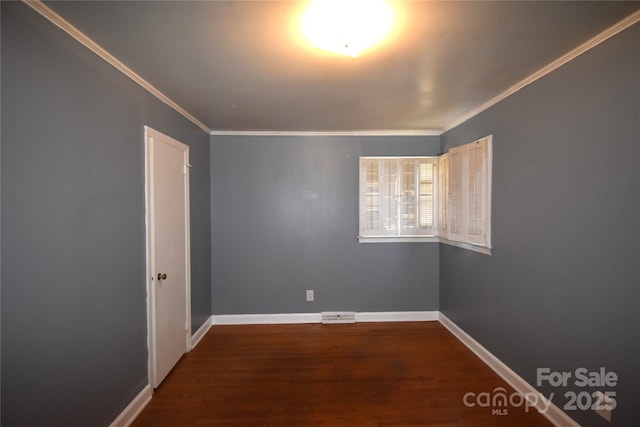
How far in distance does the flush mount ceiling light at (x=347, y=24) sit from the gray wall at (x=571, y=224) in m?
1.28

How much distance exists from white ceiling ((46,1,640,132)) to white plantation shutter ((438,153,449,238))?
0.78 metres

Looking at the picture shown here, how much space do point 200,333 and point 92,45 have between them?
112 inches

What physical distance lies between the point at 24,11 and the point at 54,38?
15 cm

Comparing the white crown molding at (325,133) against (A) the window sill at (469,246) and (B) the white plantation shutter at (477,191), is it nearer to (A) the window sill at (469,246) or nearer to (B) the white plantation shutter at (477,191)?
(B) the white plantation shutter at (477,191)

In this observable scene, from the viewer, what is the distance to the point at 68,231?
1.46 meters

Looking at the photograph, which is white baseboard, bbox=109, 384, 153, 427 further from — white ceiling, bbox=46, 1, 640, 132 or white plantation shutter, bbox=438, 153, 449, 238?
white plantation shutter, bbox=438, 153, 449, 238

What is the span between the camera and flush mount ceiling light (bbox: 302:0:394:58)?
51.3 inches

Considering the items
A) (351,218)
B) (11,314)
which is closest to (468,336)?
(351,218)

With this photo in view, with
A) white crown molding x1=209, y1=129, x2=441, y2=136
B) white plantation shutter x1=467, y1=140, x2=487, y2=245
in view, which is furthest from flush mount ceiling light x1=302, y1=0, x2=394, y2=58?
white crown molding x1=209, y1=129, x2=441, y2=136

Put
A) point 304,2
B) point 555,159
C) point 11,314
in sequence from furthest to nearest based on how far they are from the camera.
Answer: point 555,159 → point 304,2 → point 11,314

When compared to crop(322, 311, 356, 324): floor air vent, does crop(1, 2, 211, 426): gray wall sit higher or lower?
higher

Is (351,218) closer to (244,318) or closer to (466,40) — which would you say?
Result: (244,318)

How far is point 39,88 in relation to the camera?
4.29 ft

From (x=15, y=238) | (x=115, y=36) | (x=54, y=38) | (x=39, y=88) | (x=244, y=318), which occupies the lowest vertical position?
(x=244, y=318)
